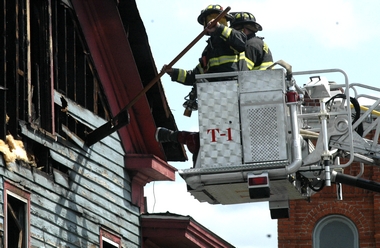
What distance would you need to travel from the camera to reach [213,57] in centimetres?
1414

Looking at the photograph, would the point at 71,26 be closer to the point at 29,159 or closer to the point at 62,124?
the point at 62,124

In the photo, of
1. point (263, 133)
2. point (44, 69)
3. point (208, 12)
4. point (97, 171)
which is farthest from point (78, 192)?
point (208, 12)

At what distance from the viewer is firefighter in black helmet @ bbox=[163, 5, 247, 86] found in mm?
13812

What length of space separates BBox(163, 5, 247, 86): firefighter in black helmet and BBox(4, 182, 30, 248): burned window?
8.72ft

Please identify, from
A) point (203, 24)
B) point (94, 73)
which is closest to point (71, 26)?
point (94, 73)

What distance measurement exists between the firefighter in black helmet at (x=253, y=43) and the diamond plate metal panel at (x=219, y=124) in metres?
0.72

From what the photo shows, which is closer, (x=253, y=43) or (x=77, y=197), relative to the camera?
(x=253, y=43)

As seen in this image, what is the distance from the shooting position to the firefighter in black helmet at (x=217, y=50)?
1381cm

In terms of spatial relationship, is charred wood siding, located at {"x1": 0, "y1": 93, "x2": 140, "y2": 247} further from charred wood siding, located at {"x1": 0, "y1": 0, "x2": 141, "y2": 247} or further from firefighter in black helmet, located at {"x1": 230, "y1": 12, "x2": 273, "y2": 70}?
firefighter in black helmet, located at {"x1": 230, "y1": 12, "x2": 273, "y2": 70}

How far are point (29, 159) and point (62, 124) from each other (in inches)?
48.3

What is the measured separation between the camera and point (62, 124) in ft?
47.6

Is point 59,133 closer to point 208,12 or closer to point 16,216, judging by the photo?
point 16,216

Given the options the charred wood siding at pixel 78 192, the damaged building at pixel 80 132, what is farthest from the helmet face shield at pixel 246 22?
the charred wood siding at pixel 78 192

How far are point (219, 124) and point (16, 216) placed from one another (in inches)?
99.8
